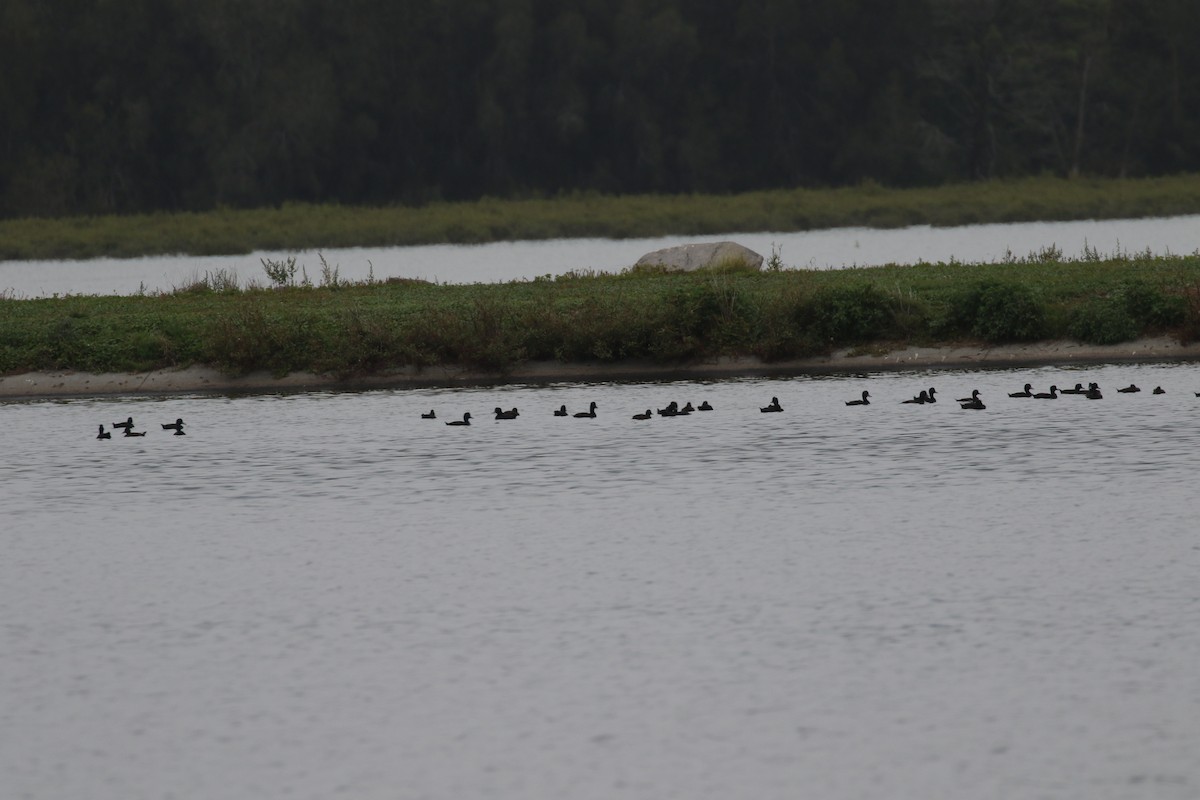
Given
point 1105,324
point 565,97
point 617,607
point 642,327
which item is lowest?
point 617,607

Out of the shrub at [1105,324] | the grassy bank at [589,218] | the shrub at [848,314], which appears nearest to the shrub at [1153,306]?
the shrub at [1105,324]

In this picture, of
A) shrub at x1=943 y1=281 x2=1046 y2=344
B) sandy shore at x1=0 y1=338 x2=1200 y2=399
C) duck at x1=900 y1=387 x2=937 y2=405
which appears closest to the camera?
duck at x1=900 y1=387 x2=937 y2=405

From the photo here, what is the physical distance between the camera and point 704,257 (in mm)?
46844

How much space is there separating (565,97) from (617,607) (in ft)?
281

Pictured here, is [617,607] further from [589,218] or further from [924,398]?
[589,218]

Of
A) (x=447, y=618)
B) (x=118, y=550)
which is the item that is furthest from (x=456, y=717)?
(x=118, y=550)

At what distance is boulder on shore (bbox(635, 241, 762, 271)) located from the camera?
152ft

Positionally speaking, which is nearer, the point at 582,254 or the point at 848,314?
the point at 848,314

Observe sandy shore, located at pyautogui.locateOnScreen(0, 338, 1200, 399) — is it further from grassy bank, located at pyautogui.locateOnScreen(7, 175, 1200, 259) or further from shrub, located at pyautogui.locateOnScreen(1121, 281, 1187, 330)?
grassy bank, located at pyautogui.locateOnScreen(7, 175, 1200, 259)

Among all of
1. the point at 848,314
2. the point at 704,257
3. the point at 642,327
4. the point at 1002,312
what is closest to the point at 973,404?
the point at 1002,312

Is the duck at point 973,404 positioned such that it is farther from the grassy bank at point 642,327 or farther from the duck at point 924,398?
the grassy bank at point 642,327

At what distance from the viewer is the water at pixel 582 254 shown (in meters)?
60.8

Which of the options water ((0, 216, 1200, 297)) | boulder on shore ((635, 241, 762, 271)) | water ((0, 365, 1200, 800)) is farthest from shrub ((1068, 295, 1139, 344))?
water ((0, 216, 1200, 297))

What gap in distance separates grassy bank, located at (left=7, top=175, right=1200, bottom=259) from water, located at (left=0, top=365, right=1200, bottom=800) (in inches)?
2030
